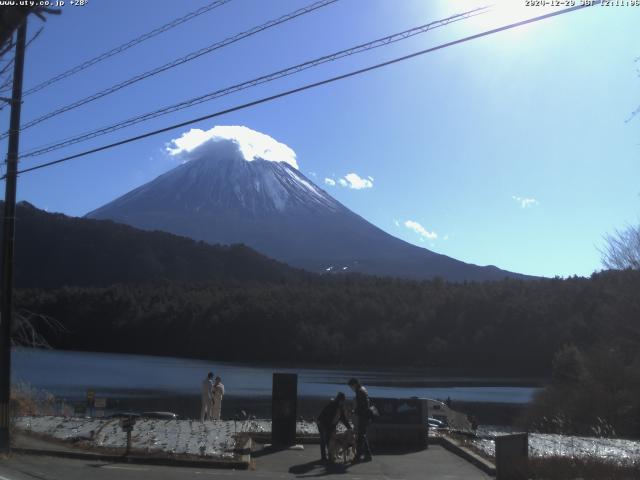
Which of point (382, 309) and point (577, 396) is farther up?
point (382, 309)

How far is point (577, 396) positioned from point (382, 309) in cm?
6889

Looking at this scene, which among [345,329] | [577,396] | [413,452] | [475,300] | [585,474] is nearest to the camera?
[585,474]

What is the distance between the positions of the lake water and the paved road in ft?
109

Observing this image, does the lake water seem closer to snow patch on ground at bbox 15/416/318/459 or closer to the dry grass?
the dry grass

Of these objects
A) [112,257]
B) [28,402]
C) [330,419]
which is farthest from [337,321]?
[330,419]

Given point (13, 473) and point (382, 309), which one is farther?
point (382, 309)

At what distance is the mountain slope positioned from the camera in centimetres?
14462

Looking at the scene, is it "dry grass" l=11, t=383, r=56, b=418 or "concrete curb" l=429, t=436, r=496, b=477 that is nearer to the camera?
"concrete curb" l=429, t=436, r=496, b=477

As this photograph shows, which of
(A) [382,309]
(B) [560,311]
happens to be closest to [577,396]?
(B) [560,311]

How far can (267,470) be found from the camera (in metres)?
12.5

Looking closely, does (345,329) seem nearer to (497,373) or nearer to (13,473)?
(497,373)

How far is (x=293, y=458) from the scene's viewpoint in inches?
537

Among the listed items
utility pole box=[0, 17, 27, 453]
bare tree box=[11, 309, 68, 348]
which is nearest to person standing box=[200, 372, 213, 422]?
bare tree box=[11, 309, 68, 348]

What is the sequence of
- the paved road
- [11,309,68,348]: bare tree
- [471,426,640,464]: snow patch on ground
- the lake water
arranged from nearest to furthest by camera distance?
the paved road, [471,426,640,464]: snow patch on ground, [11,309,68,348]: bare tree, the lake water
